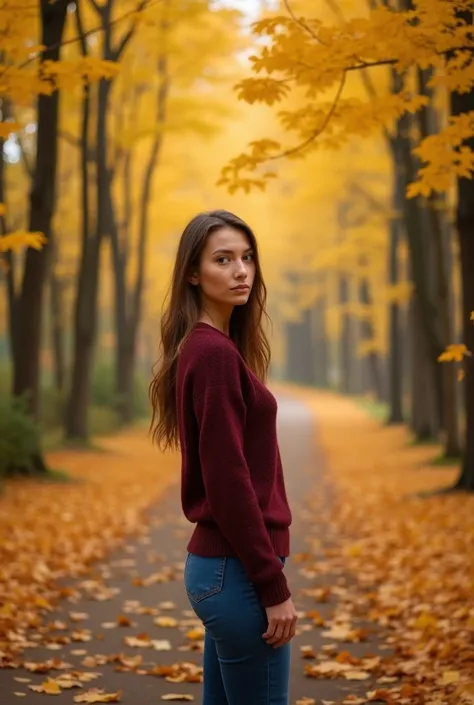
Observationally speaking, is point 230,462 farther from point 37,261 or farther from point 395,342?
point 395,342

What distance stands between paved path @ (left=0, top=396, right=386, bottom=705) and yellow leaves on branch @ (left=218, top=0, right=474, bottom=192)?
9.89 ft

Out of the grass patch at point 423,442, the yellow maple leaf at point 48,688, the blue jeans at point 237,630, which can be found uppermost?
the grass patch at point 423,442

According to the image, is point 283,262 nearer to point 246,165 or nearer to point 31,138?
point 31,138

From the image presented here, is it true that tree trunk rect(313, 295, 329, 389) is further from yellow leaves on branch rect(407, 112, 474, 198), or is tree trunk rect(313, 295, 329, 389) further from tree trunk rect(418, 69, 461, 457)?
yellow leaves on branch rect(407, 112, 474, 198)

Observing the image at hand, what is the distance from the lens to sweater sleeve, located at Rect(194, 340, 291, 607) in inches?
102

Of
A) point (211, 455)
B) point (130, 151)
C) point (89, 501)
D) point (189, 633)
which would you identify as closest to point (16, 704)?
point (189, 633)

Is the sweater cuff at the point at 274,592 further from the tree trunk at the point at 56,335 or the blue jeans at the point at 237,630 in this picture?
the tree trunk at the point at 56,335

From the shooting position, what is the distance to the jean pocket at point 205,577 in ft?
8.75

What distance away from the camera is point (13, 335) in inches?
591

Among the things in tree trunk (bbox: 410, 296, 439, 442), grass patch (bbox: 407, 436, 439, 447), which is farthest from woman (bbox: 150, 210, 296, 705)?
grass patch (bbox: 407, 436, 439, 447)

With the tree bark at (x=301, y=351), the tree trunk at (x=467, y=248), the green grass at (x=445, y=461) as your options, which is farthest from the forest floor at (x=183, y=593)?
the tree bark at (x=301, y=351)

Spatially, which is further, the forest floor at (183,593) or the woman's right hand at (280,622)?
the forest floor at (183,593)

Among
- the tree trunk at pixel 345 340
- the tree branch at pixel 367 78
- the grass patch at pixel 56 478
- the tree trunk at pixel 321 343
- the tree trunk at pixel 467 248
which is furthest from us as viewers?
the tree trunk at pixel 321 343

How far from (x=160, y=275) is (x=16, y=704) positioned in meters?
28.7
